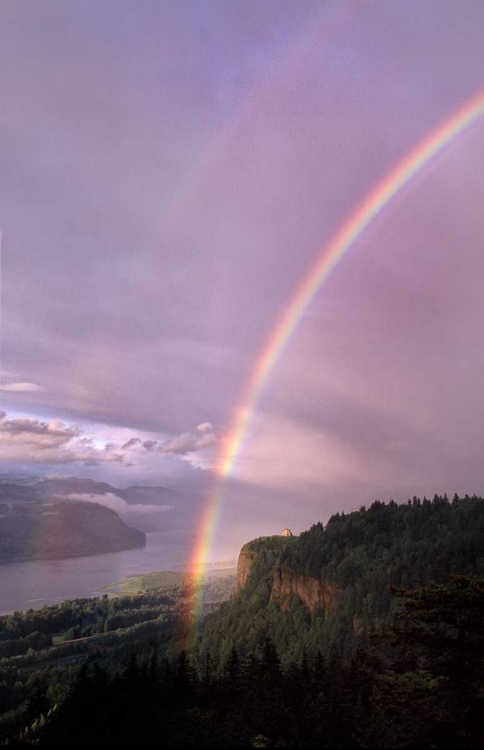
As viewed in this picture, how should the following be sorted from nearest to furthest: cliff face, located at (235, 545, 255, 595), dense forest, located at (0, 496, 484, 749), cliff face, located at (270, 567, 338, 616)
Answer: dense forest, located at (0, 496, 484, 749)
cliff face, located at (270, 567, 338, 616)
cliff face, located at (235, 545, 255, 595)

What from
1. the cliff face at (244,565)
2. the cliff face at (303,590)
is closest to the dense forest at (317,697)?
the cliff face at (303,590)

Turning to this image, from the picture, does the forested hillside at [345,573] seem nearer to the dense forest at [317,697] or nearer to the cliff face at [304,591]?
the cliff face at [304,591]

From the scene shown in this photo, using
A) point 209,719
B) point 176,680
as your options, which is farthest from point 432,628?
point 176,680

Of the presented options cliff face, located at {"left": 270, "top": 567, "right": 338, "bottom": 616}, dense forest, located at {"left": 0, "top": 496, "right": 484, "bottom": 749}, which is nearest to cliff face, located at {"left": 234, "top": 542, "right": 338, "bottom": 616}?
cliff face, located at {"left": 270, "top": 567, "right": 338, "bottom": 616}

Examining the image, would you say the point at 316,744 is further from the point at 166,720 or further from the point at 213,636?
the point at 213,636

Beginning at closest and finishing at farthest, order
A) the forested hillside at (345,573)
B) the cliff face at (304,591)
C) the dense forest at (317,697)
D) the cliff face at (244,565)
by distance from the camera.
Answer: the dense forest at (317,697) < the forested hillside at (345,573) < the cliff face at (304,591) < the cliff face at (244,565)

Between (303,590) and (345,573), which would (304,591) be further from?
(345,573)

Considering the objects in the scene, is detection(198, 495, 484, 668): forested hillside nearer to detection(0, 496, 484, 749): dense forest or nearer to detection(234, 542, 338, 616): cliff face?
detection(234, 542, 338, 616): cliff face

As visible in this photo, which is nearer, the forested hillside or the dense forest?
the dense forest
